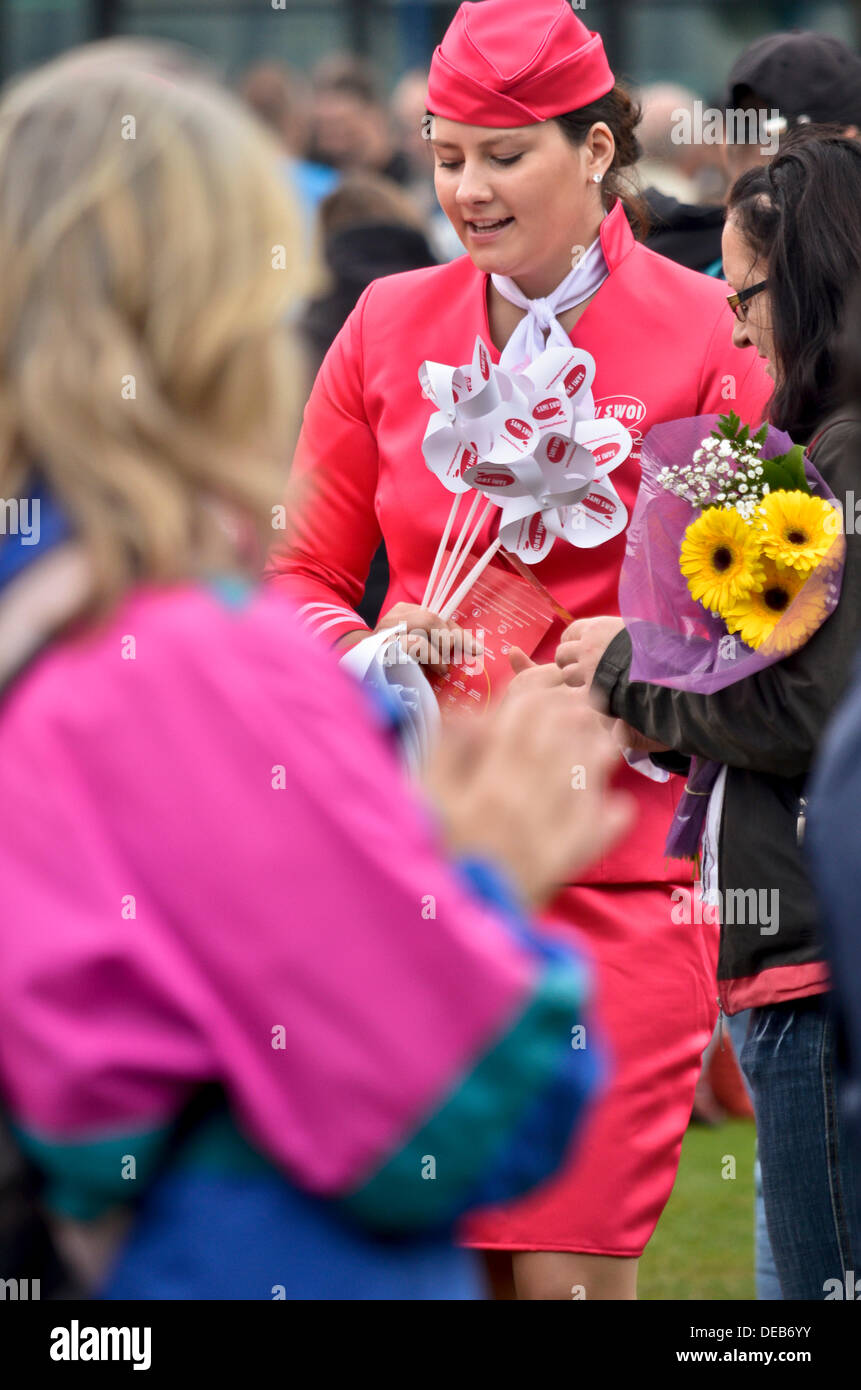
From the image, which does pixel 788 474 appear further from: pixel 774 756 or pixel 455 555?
pixel 455 555

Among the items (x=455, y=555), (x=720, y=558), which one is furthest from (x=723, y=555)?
(x=455, y=555)

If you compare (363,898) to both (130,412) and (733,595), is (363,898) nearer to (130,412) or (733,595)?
(130,412)

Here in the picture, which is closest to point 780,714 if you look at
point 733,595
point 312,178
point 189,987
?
point 733,595

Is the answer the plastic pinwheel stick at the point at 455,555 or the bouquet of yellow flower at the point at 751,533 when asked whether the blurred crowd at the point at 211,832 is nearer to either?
the bouquet of yellow flower at the point at 751,533

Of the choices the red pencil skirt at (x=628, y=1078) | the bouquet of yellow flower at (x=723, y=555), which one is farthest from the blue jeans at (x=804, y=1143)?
the bouquet of yellow flower at (x=723, y=555)

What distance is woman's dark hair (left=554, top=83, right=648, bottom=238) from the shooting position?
2.92m

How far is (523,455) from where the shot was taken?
279 cm

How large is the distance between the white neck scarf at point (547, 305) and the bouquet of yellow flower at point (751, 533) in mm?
470

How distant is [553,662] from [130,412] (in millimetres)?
1645

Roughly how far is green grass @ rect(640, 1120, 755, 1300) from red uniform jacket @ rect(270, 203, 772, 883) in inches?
70.2

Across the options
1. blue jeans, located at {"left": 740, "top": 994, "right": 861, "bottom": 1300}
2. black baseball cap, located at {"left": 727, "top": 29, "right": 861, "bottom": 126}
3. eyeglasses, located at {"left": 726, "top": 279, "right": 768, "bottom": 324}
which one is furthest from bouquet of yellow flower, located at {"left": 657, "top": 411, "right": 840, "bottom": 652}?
black baseball cap, located at {"left": 727, "top": 29, "right": 861, "bottom": 126}

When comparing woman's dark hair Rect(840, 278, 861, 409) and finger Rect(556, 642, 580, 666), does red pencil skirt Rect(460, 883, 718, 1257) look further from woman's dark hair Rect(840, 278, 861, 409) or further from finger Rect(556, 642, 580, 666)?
woman's dark hair Rect(840, 278, 861, 409)

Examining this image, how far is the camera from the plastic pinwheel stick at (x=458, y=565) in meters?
2.88
